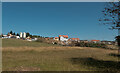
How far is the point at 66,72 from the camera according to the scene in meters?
6.05

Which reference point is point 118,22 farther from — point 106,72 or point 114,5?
point 106,72

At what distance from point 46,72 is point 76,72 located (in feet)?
5.87

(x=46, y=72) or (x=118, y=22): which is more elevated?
(x=118, y=22)

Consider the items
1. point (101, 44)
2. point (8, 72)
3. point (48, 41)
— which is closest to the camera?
point (8, 72)

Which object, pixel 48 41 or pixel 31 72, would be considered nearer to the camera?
pixel 31 72

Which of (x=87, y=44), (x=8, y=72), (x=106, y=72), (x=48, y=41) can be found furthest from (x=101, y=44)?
(x=8, y=72)

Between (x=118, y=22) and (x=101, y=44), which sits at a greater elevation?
(x=118, y=22)

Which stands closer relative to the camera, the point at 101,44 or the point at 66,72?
the point at 66,72

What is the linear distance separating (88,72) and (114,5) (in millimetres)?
4306

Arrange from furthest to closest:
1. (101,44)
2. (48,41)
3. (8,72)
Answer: (48,41) < (101,44) < (8,72)

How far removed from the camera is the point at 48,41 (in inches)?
2212

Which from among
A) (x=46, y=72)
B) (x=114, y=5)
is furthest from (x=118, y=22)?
(x=46, y=72)

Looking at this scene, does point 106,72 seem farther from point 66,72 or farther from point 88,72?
point 66,72

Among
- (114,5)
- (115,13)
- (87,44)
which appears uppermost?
(114,5)
